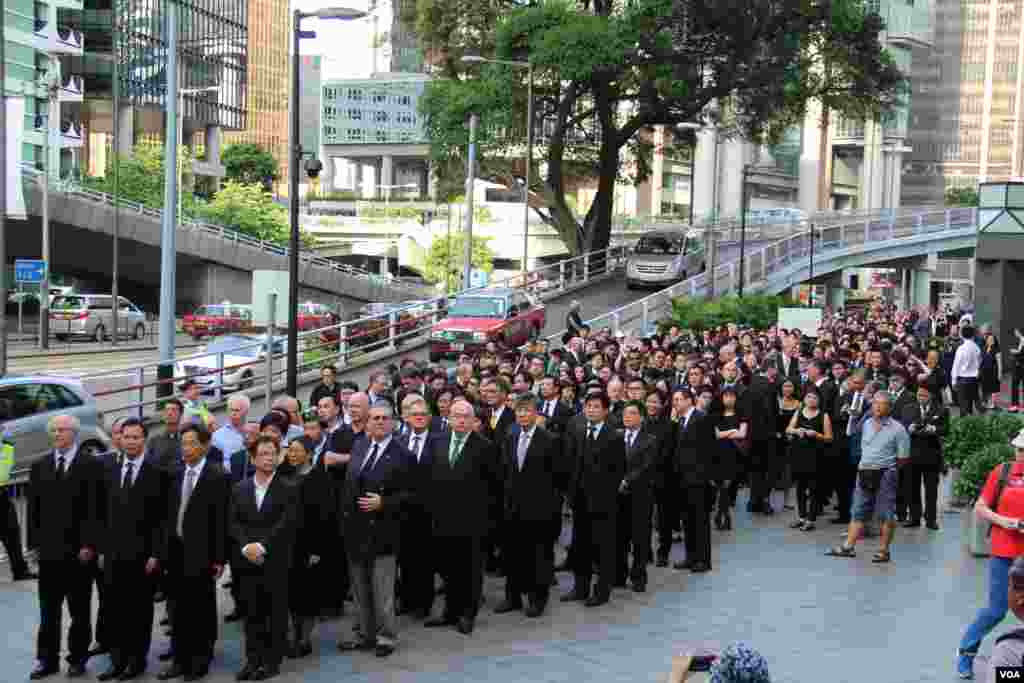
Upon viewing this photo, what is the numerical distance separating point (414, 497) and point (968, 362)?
16.1m

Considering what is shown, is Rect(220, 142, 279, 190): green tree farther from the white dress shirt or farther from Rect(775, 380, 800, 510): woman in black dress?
Rect(775, 380, 800, 510): woman in black dress

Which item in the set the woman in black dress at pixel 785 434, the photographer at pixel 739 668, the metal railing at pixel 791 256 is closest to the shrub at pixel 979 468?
the woman in black dress at pixel 785 434

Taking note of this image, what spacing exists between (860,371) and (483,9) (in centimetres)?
3606

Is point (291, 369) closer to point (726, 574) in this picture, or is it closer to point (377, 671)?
point (726, 574)

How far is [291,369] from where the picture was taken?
20.7 metres

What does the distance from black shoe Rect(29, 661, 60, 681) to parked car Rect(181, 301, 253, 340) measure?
133 feet

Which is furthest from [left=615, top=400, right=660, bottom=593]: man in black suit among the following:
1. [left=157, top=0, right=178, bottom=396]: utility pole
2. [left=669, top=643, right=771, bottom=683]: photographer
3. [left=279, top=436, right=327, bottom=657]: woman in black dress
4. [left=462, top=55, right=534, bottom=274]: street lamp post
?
[left=462, top=55, right=534, bottom=274]: street lamp post

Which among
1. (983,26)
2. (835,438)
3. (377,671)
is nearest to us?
(377,671)

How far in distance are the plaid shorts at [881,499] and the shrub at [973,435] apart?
283 centimetres

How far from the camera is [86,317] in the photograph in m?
51.3

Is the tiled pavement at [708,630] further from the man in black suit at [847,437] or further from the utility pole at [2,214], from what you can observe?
the utility pole at [2,214]

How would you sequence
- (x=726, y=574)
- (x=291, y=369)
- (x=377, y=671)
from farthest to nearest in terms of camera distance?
(x=291, y=369), (x=726, y=574), (x=377, y=671)

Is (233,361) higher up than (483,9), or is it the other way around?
(483,9)

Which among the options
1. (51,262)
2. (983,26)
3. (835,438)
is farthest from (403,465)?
(983,26)
